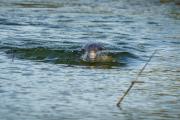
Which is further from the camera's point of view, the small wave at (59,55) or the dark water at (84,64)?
the small wave at (59,55)

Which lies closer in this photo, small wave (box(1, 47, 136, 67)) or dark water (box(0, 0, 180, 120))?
dark water (box(0, 0, 180, 120))

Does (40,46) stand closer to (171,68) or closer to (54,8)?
(171,68)

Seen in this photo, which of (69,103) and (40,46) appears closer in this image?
(69,103)

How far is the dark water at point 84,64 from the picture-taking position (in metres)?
8.69

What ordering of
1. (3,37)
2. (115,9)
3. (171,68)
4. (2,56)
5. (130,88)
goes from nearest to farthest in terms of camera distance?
(130,88)
(171,68)
(2,56)
(3,37)
(115,9)

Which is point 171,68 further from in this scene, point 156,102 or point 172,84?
point 156,102

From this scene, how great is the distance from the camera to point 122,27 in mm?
17516

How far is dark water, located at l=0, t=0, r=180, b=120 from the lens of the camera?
342 inches

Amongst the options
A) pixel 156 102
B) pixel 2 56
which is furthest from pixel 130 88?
pixel 2 56

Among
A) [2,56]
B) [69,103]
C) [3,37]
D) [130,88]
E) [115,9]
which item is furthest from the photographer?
[115,9]

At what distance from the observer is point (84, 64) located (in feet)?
39.9

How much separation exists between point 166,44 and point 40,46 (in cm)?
269

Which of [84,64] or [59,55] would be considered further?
[59,55]

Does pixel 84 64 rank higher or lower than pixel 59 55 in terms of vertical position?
higher
